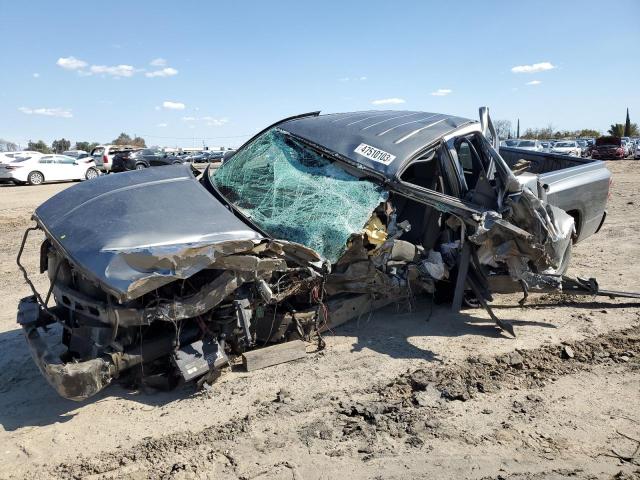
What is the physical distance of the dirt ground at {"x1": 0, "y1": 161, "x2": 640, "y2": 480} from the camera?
264cm

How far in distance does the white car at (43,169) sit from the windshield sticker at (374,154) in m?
19.4

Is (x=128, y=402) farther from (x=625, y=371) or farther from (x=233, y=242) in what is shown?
(x=625, y=371)

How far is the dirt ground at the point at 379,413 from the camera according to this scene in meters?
2.64

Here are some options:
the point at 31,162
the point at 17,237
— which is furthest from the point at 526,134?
the point at 17,237

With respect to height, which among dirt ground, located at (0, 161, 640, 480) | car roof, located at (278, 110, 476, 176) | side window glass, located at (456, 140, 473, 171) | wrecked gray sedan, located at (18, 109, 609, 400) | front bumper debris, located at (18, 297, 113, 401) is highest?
car roof, located at (278, 110, 476, 176)

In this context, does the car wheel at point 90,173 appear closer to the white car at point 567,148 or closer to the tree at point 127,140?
the white car at point 567,148

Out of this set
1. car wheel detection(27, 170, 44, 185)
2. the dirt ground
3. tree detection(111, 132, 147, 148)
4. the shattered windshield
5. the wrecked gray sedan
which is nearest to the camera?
the dirt ground

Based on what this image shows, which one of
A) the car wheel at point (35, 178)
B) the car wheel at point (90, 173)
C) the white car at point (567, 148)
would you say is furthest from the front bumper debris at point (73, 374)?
the white car at point (567, 148)

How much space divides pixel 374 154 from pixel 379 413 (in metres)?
2.16

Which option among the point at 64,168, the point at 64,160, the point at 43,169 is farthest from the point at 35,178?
the point at 64,160

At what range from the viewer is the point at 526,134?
69250 millimetres

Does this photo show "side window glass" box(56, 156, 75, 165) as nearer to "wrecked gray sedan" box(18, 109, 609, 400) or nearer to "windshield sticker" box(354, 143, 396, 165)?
"wrecked gray sedan" box(18, 109, 609, 400)

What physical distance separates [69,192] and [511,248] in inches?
145

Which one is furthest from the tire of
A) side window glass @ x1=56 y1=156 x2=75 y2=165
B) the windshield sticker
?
the windshield sticker
